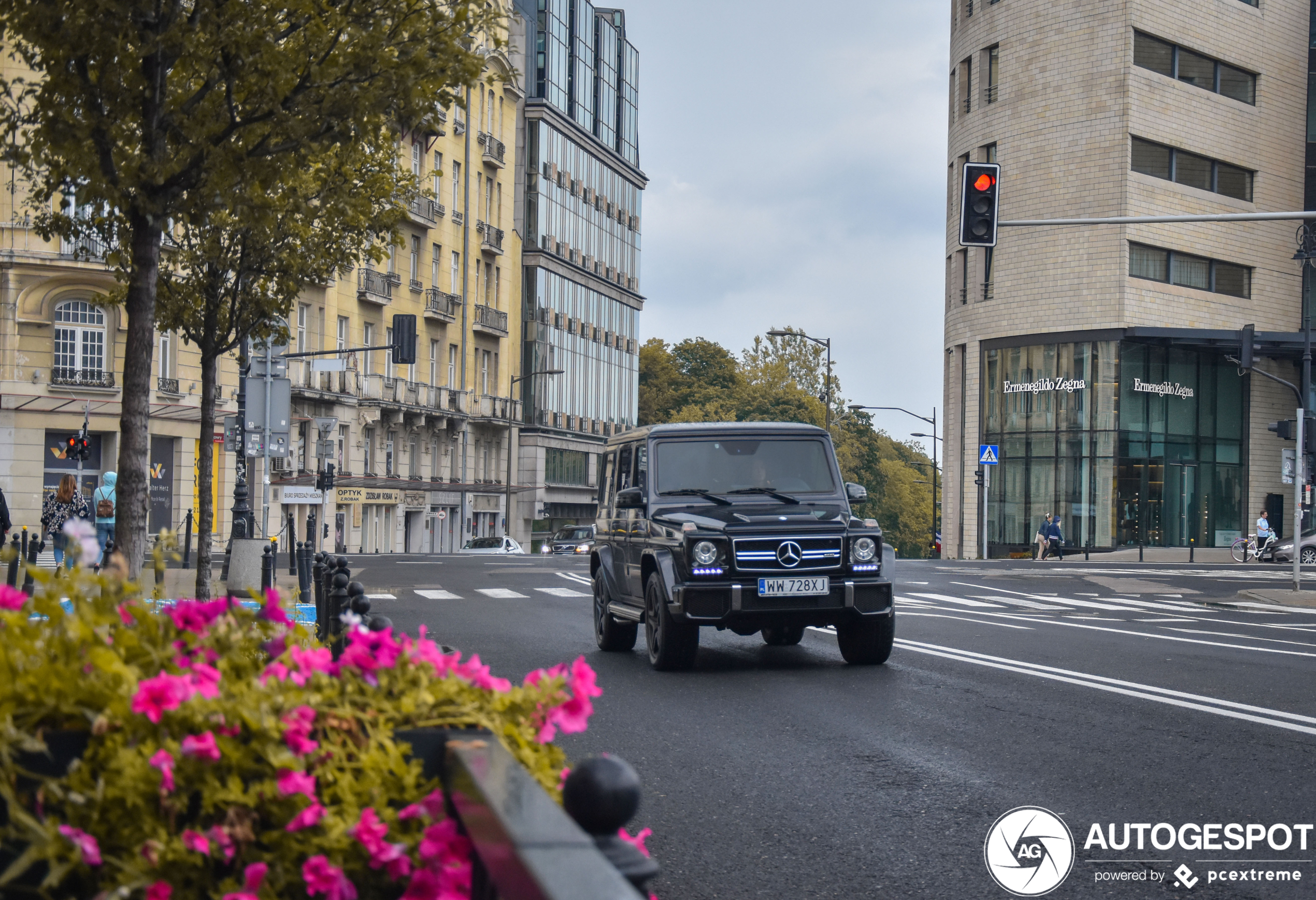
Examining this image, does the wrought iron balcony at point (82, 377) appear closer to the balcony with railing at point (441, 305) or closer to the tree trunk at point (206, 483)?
the tree trunk at point (206, 483)

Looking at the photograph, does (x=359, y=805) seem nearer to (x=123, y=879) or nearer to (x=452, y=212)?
(x=123, y=879)

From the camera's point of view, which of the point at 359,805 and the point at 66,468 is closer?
the point at 359,805

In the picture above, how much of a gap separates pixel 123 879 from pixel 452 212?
66044 millimetres

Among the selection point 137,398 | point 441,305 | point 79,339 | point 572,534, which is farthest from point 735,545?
point 441,305

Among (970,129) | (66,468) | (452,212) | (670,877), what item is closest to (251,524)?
(66,468)

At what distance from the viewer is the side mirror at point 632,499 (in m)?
13.0

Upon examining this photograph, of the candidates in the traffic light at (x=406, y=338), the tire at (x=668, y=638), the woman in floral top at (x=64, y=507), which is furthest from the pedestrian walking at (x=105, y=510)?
the traffic light at (x=406, y=338)

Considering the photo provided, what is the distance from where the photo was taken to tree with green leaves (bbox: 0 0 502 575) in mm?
11609

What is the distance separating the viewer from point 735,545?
39.0ft

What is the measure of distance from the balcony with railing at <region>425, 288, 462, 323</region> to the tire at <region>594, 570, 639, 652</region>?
50.8m

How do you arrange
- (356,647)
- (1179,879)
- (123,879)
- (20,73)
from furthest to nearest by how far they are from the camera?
(20,73)
(1179,879)
(356,647)
(123,879)

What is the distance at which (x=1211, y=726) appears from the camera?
892 cm

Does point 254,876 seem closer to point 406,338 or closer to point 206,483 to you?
point 206,483

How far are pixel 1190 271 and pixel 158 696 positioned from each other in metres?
54.7
